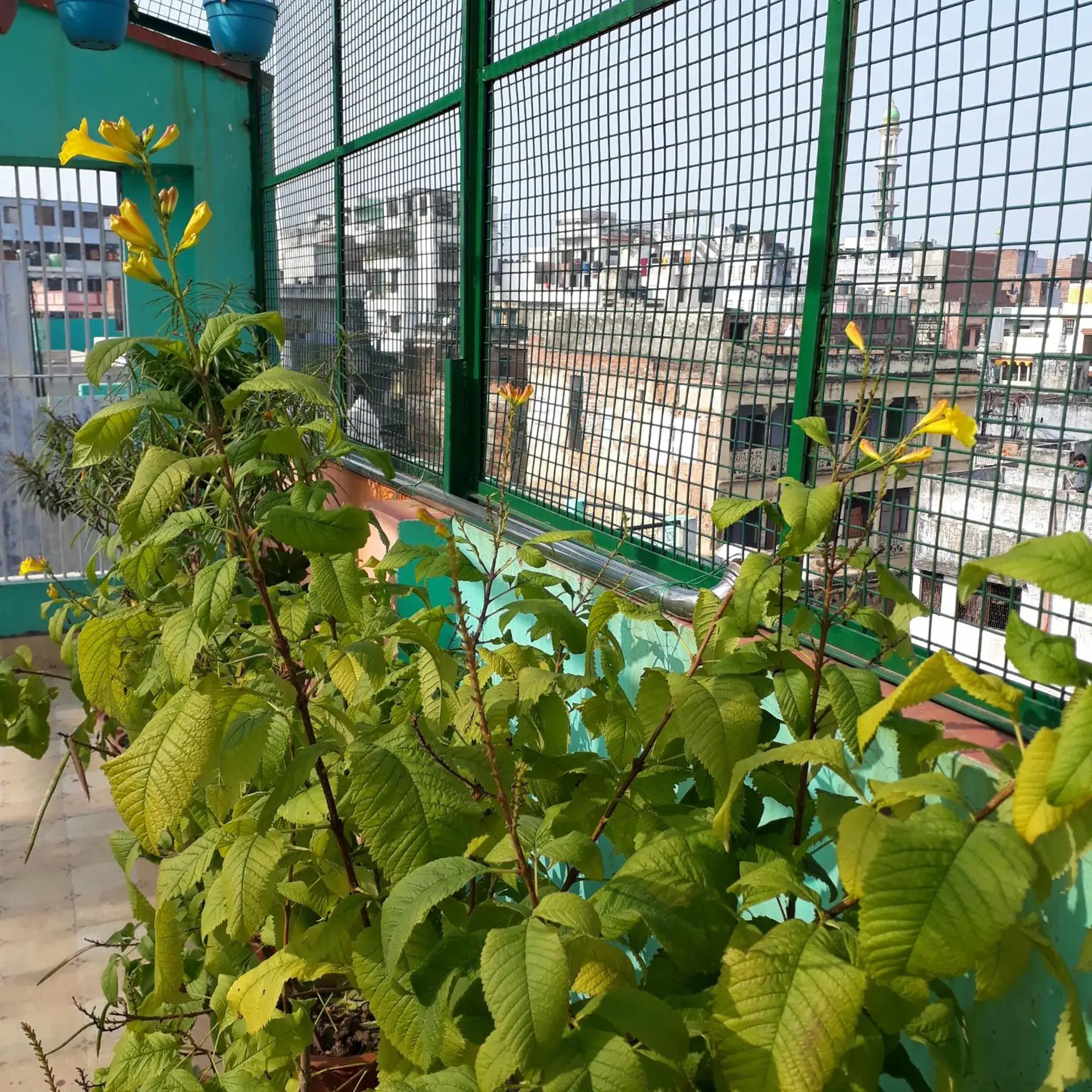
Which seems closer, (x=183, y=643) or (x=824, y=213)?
(x=183, y=643)

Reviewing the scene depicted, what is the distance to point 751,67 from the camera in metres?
1.68

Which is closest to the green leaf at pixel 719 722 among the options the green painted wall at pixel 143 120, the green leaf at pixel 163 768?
the green leaf at pixel 163 768

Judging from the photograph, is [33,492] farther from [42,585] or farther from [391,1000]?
[391,1000]

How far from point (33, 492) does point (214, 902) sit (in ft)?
11.3

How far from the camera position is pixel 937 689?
0.77 meters

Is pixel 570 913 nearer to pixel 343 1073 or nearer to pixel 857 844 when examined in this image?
pixel 857 844

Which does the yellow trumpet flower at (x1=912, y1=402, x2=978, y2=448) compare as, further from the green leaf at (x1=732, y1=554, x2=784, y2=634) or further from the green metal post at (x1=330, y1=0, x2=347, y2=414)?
the green metal post at (x1=330, y1=0, x2=347, y2=414)

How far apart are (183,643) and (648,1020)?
59 cm

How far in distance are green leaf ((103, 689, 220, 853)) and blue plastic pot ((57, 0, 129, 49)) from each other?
146 inches

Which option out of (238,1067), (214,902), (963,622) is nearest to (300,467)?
(214,902)

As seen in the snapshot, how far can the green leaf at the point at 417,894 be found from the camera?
89 cm

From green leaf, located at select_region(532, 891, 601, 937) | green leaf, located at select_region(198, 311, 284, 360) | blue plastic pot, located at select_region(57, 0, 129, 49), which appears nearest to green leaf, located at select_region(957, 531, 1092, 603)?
green leaf, located at select_region(532, 891, 601, 937)

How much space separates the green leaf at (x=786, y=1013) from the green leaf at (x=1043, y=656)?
0.27 m

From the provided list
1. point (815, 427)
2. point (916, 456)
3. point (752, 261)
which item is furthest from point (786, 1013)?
point (752, 261)
